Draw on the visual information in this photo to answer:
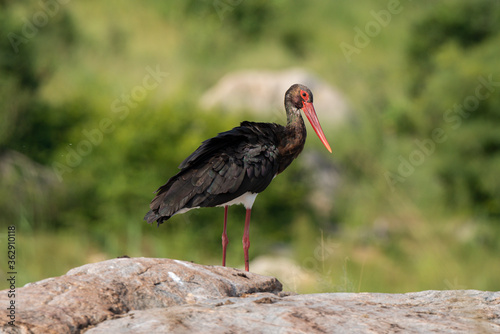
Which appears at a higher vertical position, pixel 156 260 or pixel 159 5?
pixel 159 5

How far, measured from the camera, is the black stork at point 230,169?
710cm

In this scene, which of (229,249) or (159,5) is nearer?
(229,249)

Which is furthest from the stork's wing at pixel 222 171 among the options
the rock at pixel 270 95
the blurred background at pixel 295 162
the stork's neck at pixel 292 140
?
the rock at pixel 270 95

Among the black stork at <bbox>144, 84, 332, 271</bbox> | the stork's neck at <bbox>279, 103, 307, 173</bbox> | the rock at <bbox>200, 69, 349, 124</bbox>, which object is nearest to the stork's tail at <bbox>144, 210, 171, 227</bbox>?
the black stork at <bbox>144, 84, 332, 271</bbox>

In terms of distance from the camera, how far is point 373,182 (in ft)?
79.6

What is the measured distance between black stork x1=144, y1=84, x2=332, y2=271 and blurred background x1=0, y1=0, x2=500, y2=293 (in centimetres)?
935

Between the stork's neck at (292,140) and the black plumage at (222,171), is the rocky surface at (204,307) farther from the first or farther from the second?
the stork's neck at (292,140)

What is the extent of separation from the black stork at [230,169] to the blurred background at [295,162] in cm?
935

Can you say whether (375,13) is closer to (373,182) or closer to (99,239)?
(373,182)

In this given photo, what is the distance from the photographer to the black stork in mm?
7098

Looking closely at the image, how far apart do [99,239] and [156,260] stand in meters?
17.9

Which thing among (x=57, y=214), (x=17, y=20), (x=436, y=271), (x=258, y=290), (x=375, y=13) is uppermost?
(x=375, y=13)

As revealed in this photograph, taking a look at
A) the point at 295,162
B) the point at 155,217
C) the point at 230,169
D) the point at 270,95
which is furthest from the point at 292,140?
the point at 270,95

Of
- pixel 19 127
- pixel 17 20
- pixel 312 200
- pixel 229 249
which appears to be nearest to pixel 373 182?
pixel 312 200
